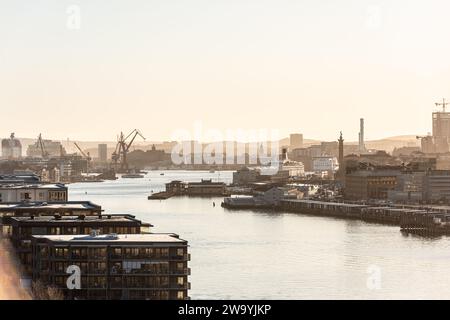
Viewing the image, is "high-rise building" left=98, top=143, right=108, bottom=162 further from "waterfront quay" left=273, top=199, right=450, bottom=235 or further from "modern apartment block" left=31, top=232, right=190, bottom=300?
"modern apartment block" left=31, top=232, right=190, bottom=300

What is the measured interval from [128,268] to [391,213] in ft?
118

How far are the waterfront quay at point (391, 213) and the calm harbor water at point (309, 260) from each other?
1.27 m

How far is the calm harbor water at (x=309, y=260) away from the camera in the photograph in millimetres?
20359

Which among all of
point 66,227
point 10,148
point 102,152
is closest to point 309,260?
point 66,227

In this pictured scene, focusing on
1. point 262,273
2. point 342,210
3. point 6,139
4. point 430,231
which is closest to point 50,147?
point 6,139

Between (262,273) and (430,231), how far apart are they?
65.9 feet

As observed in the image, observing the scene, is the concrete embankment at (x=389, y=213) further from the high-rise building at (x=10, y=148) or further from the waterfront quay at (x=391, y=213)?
the high-rise building at (x=10, y=148)

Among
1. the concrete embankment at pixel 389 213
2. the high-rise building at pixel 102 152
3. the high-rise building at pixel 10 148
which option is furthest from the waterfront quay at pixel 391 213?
the high-rise building at pixel 102 152

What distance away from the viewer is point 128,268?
16.7m

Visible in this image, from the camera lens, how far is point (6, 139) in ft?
574

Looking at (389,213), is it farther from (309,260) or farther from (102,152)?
(102,152)

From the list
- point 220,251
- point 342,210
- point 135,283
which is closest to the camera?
point 135,283
